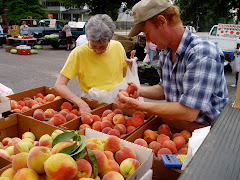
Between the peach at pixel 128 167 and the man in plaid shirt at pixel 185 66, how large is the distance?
538 millimetres

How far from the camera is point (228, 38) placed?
1015 centimetres

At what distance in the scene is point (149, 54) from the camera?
9.74m

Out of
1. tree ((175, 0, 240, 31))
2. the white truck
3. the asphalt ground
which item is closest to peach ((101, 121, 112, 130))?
the asphalt ground

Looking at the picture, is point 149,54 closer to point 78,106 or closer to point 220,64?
point 78,106

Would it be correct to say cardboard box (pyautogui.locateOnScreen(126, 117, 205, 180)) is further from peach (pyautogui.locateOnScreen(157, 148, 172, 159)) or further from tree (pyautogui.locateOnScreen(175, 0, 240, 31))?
tree (pyautogui.locateOnScreen(175, 0, 240, 31))

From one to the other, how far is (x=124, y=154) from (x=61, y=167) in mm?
487

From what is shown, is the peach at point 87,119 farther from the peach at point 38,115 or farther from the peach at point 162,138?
the peach at point 162,138

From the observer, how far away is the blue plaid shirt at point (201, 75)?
1.47m

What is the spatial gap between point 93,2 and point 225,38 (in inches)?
490

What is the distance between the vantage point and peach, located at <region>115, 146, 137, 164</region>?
134 centimetres

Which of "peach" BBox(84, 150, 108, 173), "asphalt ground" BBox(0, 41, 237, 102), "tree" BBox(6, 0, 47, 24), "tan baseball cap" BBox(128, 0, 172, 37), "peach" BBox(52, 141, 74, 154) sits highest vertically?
"tree" BBox(6, 0, 47, 24)

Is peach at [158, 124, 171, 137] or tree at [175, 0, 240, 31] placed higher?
tree at [175, 0, 240, 31]

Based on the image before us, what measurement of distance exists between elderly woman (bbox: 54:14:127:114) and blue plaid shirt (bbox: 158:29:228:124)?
3.30 feet

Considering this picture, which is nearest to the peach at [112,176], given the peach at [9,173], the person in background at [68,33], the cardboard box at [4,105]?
the peach at [9,173]
